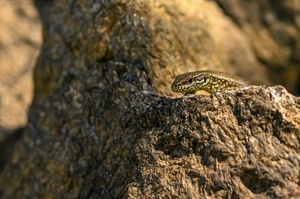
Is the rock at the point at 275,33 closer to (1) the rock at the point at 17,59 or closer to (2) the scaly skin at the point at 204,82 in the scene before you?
(2) the scaly skin at the point at 204,82

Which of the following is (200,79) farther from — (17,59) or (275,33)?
(17,59)

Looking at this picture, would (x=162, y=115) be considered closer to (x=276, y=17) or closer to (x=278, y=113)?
(x=278, y=113)

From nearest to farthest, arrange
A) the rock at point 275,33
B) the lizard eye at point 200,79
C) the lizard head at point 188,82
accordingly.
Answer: the lizard head at point 188,82 → the lizard eye at point 200,79 → the rock at point 275,33

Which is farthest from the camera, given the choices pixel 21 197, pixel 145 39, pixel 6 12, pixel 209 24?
pixel 6 12

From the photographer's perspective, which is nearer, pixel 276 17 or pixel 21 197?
pixel 21 197

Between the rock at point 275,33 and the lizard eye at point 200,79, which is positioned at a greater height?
the rock at point 275,33

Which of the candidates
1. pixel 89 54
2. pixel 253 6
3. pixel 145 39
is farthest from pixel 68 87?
pixel 253 6

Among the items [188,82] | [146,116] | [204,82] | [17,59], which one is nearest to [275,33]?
[204,82]

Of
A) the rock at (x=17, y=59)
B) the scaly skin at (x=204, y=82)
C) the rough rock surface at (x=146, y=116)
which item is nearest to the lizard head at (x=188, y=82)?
the scaly skin at (x=204, y=82)
